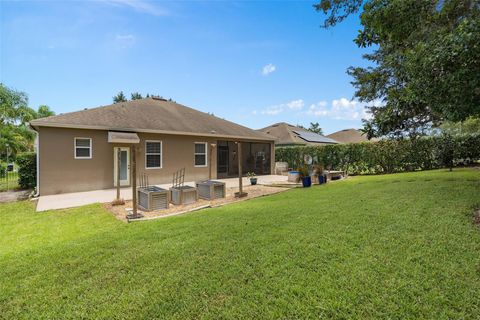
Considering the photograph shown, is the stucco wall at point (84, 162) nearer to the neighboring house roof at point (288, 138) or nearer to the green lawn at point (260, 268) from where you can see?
the green lawn at point (260, 268)

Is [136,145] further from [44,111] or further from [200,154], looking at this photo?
[44,111]

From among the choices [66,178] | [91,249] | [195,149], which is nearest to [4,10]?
[66,178]

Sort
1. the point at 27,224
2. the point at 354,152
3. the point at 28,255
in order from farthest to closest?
the point at 354,152 < the point at 27,224 < the point at 28,255

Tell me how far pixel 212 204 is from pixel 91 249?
4518 mm

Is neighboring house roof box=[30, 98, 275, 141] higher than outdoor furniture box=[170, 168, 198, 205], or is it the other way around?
neighboring house roof box=[30, 98, 275, 141]

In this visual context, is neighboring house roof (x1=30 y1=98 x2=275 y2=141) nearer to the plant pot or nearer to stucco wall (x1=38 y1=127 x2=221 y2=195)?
stucco wall (x1=38 y1=127 x2=221 y2=195)

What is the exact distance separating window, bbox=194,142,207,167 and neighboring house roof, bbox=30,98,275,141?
0.89 metres

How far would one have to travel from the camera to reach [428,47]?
3973mm

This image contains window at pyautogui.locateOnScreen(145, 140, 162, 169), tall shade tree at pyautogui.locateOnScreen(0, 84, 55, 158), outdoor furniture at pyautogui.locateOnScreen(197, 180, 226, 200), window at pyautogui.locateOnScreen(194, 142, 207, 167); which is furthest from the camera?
tall shade tree at pyautogui.locateOnScreen(0, 84, 55, 158)

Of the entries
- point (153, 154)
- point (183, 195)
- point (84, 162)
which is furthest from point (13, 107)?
point (183, 195)

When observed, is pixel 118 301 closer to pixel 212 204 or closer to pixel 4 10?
pixel 212 204

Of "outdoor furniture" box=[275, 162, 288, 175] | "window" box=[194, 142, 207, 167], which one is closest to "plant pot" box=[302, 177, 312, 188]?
"window" box=[194, 142, 207, 167]

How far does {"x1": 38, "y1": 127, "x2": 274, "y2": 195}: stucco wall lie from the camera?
10.2 metres

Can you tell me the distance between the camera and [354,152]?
16.5 m
